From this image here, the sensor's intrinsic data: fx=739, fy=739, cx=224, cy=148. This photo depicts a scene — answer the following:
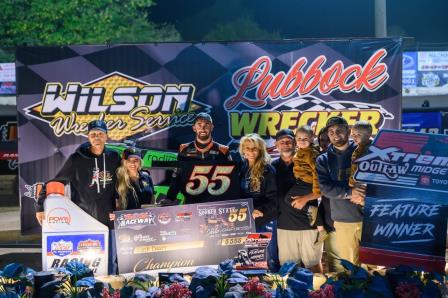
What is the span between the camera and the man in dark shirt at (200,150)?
7.34 meters

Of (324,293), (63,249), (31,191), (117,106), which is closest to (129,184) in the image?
(63,249)

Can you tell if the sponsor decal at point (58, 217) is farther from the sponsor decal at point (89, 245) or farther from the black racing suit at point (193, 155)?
the black racing suit at point (193, 155)

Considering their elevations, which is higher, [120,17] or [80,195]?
[120,17]

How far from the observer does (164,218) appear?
643 centimetres

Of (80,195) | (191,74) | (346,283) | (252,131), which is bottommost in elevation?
(346,283)

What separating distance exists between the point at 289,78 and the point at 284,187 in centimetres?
215

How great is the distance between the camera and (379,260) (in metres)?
5.76

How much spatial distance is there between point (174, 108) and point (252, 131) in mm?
960

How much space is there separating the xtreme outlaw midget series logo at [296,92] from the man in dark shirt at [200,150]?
765 mm

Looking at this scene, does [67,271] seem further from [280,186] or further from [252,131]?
[252,131]

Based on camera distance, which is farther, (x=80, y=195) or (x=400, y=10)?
(x=400, y=10)

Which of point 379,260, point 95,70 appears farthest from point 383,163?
point 95,70

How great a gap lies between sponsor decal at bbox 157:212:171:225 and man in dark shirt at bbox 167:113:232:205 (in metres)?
0.86

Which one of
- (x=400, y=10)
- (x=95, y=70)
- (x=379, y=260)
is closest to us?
(x=379, y=260)
